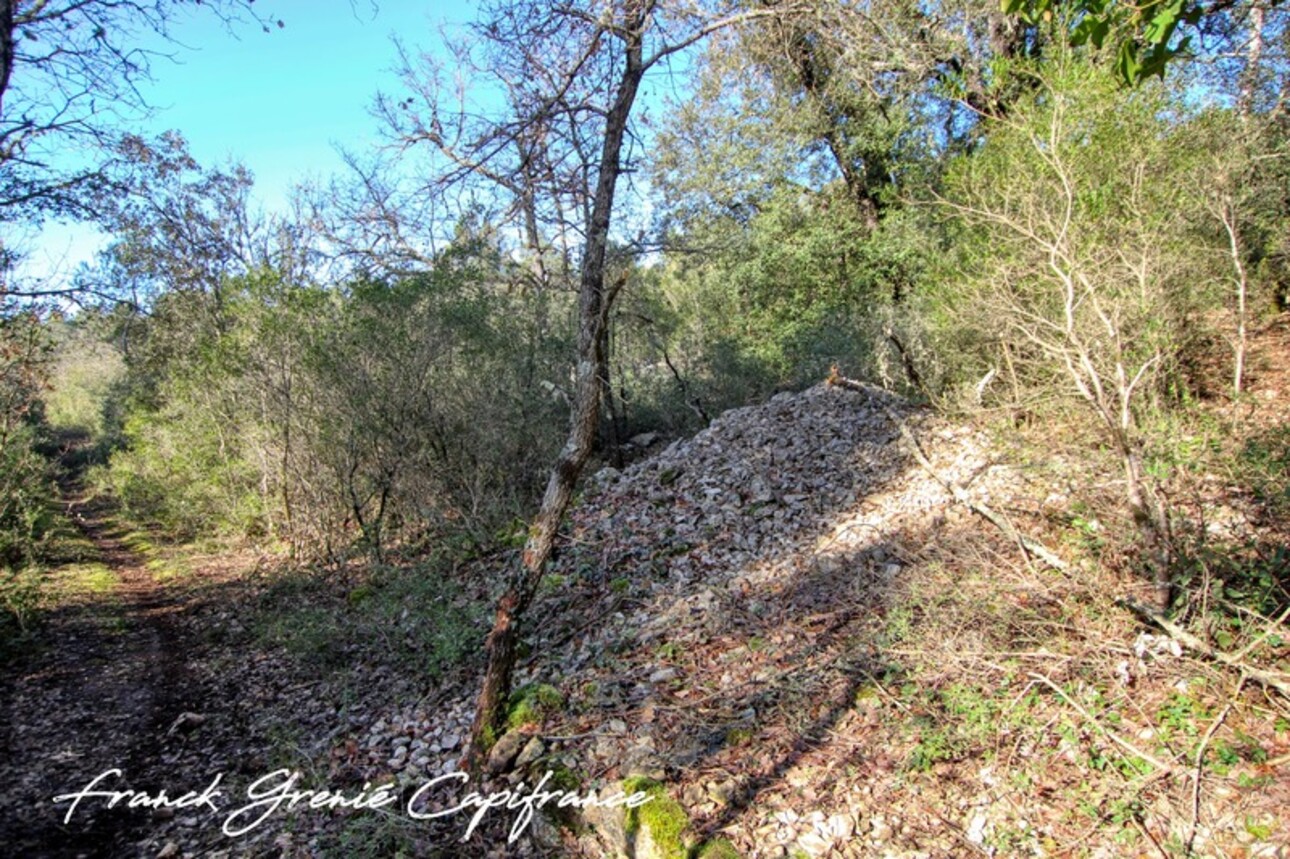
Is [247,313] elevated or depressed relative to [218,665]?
elevated

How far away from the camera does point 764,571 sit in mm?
5391

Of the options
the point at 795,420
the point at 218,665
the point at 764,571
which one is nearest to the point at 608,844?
the point at 764,571

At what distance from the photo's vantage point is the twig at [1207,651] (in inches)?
101

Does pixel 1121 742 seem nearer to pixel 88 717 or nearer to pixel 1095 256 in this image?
pixel 1095 256

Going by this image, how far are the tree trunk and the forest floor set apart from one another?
26cm

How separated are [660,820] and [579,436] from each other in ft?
7.75

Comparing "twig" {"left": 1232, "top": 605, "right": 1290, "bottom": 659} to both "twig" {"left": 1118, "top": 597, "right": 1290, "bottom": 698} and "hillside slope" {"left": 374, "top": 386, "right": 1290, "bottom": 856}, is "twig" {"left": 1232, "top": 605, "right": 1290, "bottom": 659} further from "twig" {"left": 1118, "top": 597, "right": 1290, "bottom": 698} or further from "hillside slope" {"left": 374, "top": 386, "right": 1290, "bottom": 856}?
"hillside slope" {"left": 374, "top": 386, "right": 1290, "bottom": 856}

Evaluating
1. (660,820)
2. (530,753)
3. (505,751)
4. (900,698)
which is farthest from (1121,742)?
(505,751)

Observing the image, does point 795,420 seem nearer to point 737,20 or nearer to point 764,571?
point 764,571

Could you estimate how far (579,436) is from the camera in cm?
442

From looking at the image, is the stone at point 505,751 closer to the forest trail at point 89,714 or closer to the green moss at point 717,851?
the green moss at point 717,851

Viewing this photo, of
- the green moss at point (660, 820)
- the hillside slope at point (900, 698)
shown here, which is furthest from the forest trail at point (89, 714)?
the green moss at point (660, 820)

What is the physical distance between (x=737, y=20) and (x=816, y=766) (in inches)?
194

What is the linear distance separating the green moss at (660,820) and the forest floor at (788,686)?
42mm
